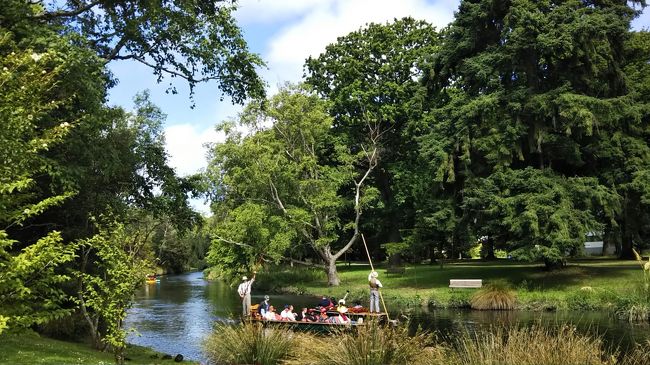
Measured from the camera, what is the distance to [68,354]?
41.3 ft

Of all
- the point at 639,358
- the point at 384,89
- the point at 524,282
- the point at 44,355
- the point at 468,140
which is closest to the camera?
the point at 639,358

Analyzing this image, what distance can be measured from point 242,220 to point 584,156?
21.0m

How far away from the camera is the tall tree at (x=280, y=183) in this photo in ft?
124

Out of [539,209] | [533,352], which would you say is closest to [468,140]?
[539,209]

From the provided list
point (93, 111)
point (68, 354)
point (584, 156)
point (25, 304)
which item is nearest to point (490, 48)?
point (584, 156)

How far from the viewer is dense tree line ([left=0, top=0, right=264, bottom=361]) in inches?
318

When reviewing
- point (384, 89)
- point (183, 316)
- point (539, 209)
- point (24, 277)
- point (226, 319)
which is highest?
point (384, 89)

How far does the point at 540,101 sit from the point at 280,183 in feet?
60.2

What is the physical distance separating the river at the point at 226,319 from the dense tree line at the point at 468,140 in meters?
3.85

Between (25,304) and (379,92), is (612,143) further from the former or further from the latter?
(25,304)

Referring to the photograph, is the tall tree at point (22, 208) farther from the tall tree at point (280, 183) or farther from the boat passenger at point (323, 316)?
the tall tree at point (280, 183)

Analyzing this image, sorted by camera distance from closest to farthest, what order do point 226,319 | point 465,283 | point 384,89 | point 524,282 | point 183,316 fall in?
1. point 226,319
2. point 524,282
3. point 183,316
4. point 465,283
5. point 384,89

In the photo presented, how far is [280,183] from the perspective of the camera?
1563 inches

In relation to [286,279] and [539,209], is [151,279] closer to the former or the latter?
[286,279]
